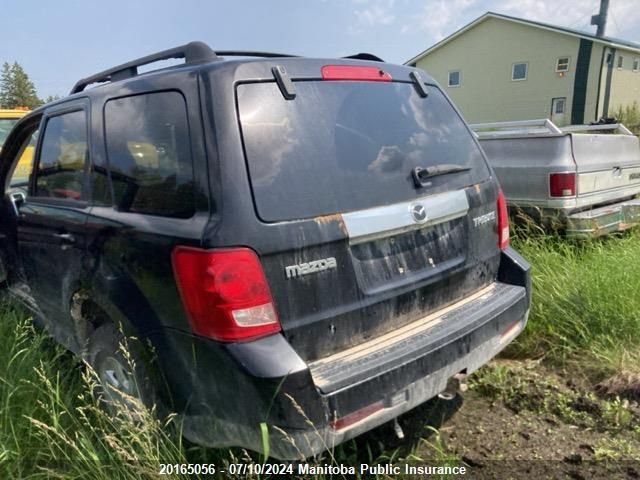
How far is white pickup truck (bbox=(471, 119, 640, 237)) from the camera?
178 inches

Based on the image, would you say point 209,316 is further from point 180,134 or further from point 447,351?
point 447,351

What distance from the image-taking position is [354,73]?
2350 millimetres

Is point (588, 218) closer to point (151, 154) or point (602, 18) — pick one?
point (151, 154)

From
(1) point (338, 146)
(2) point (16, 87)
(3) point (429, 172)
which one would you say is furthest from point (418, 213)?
(2) point (16, 87)

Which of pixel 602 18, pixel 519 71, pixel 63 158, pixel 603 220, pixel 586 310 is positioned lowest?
pixel 586 310

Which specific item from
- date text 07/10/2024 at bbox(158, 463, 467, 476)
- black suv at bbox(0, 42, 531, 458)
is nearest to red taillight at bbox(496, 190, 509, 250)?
black suv at bbox(0, 42, 531, 458)

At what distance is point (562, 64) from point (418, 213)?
31241mm

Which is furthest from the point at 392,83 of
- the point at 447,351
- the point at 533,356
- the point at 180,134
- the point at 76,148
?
the point at 533,356

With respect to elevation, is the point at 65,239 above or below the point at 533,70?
below

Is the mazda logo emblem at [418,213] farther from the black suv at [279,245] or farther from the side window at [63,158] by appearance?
the side window at [63,158]

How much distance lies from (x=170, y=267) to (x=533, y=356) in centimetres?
264

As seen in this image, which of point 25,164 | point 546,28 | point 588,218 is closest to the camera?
point 25,164

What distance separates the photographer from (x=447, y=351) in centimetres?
221

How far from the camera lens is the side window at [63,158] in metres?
2.68
